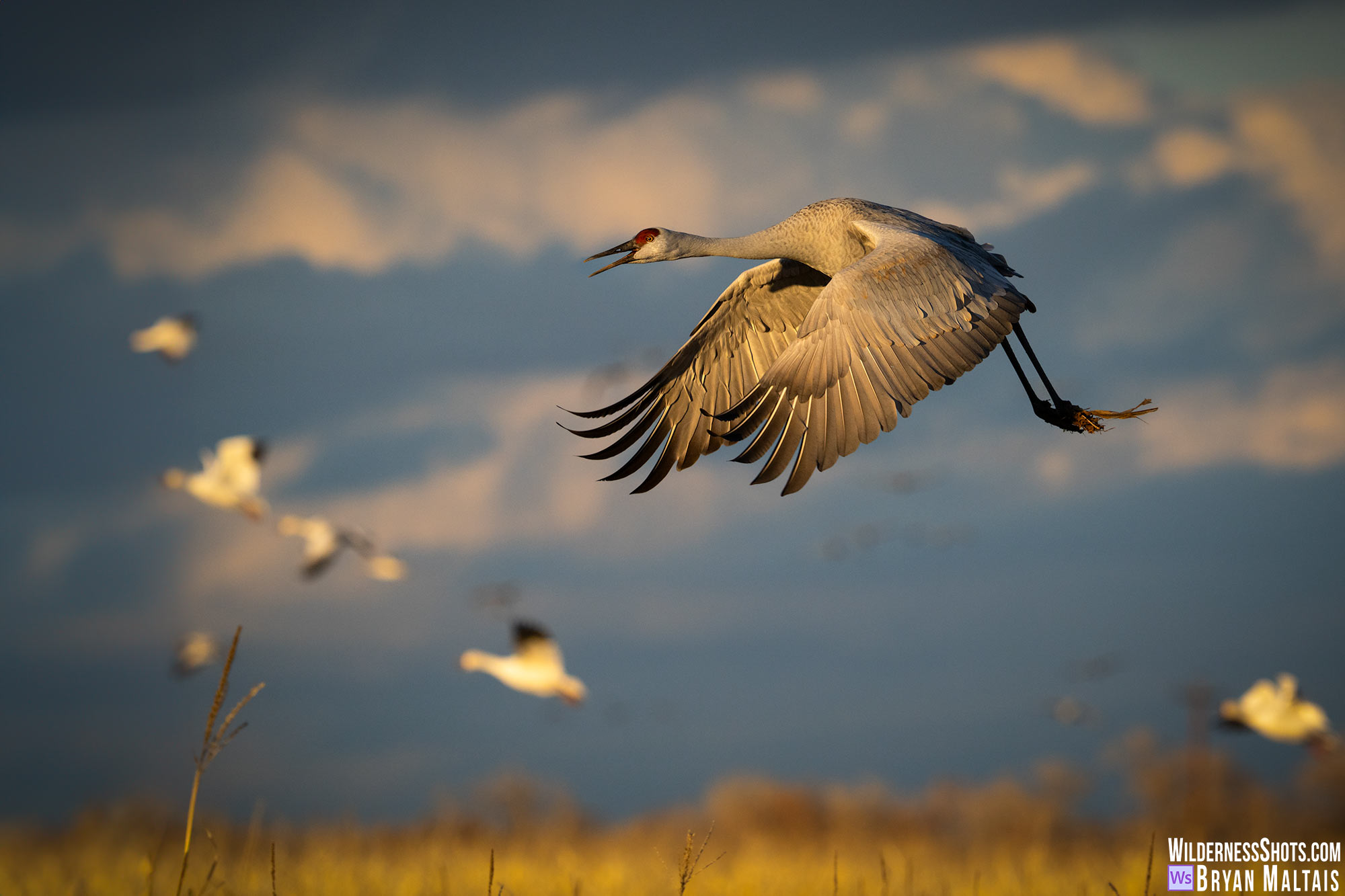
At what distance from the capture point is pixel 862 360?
621cm

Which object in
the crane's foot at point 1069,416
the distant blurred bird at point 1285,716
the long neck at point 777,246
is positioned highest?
the long neck at point 777,246

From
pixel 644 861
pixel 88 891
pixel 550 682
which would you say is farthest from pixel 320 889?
pixel 644 861

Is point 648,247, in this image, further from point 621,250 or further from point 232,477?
point 232,477

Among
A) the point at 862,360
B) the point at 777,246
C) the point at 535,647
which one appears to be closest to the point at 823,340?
the point at 862,360

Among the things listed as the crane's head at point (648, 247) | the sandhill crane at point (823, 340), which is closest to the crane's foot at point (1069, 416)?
the sandhill crane at point (823, 340)

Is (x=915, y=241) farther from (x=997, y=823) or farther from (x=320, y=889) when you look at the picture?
(x=997, y=823)

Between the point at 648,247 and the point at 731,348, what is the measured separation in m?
1.06

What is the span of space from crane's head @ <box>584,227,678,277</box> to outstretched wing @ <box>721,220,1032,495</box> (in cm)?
231

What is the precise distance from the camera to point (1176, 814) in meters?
25.0

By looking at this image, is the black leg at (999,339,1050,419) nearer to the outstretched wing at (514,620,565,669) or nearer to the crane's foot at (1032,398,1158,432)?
the crane's foot at (1032,398,1158,432)

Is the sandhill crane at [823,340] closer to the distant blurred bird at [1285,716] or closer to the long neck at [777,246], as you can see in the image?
the long neck at [777,246]

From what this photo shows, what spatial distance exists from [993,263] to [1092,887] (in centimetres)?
579

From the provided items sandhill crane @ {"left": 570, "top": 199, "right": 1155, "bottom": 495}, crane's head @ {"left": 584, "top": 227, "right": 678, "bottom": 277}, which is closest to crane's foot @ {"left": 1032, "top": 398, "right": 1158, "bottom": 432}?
sandhill crane @ {"left": 570, "top": 199, "right": 1155, "bottom": 495}

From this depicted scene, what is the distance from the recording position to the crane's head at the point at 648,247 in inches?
334
